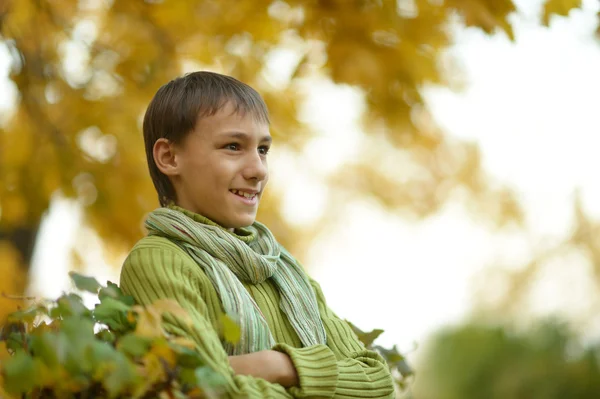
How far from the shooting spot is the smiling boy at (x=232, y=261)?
74.0 inches

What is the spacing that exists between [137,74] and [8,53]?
76cm

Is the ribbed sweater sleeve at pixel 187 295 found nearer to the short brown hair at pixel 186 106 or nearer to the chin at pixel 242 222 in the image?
the chin at pixel 242 222

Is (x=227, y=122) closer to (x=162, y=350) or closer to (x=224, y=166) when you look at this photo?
(x=224, y=166)

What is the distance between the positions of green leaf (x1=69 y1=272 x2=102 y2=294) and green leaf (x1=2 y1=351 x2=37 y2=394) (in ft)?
0.84

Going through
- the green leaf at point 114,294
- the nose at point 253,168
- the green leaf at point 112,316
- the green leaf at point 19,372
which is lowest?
the green leaf at point 19,372

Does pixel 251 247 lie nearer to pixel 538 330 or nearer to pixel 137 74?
pixel 137 74

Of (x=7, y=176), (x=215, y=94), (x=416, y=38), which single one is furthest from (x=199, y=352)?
(x=7, y=176)

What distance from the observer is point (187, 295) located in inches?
73.6

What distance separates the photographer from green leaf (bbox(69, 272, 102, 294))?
171 centimetres

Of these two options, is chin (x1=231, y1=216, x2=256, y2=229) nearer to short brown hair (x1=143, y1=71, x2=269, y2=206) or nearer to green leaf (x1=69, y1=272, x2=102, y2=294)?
short brown hair (x1=143, y1=71, x2=269, y2=206)

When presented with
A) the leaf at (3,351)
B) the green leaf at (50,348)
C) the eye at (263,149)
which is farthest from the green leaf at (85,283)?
the eye at (263,149)

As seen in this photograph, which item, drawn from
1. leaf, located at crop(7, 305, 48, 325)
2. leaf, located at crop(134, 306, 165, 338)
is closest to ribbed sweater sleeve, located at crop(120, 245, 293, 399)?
leaf, located at crop(134, 306, 165, 338)

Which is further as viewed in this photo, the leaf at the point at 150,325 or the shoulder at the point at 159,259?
the shoulder at the point at 159,259

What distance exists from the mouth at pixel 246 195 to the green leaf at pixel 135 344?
64cm
